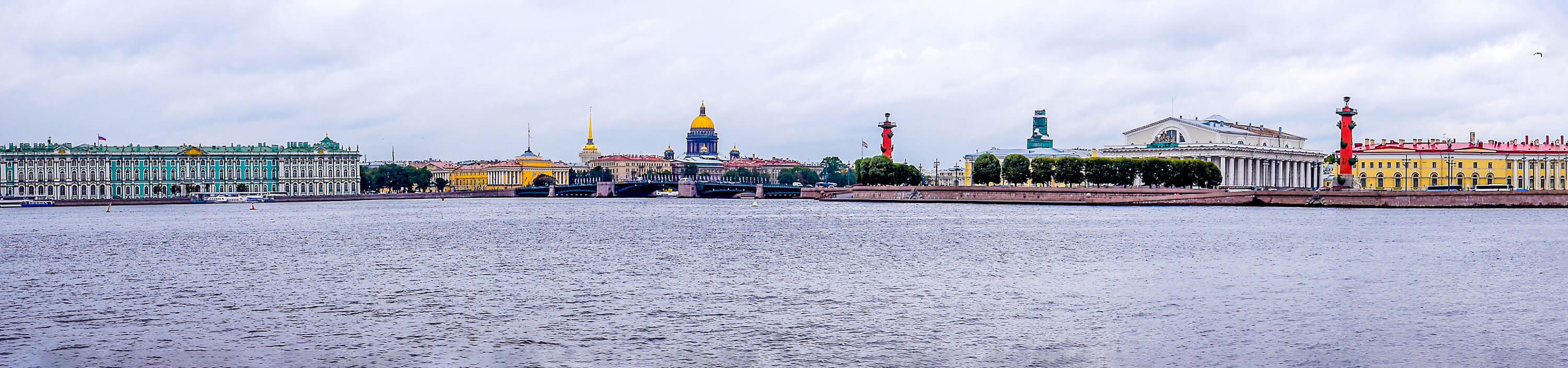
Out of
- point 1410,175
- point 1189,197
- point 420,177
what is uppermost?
point 420,177

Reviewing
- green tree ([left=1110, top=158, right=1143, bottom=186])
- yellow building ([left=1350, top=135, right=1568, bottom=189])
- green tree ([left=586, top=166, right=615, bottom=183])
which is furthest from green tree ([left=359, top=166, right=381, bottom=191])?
yellow building ([left=1350, top=135, right=1568, bottom=189])

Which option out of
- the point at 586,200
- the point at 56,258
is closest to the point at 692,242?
the point at 56,258

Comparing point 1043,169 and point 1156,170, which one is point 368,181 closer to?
point 1043,169

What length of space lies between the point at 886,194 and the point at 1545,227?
37404 millimetres

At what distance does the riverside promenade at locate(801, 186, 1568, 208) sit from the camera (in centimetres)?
4659

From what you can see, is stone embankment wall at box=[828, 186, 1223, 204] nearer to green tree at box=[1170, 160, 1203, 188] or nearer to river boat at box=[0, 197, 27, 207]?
green tree at box=[1170, 160, 1203, 188]

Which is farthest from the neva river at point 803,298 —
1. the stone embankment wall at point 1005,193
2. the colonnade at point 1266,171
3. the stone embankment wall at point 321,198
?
the colonnade at point 1266,171

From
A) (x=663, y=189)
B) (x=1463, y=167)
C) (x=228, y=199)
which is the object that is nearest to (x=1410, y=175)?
(x=1463, y=167)

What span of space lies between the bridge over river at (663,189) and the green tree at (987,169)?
50.1 ft

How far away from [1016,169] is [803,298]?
50768 mm

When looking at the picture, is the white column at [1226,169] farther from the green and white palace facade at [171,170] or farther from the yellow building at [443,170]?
the yellow building at [443,170]

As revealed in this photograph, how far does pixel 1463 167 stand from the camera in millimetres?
68188

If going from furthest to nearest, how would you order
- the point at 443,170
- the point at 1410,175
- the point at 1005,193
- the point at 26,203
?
the point at 443,170 → the point at 26,203 → the point at 1410,175 → the point at 1005,193

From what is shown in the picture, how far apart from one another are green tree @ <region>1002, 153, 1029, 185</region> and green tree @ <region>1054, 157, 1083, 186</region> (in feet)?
7.17
